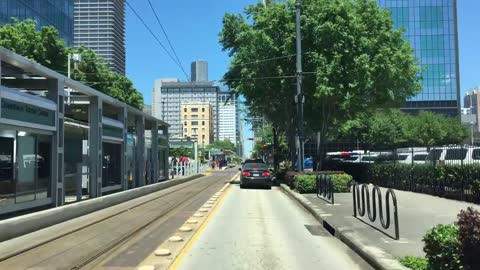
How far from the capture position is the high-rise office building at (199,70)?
57.1 m

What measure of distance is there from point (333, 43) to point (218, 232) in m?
21.3

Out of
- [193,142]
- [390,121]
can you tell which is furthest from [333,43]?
[390,121]

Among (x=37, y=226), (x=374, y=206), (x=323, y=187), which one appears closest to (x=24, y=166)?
(x=37, y=226)

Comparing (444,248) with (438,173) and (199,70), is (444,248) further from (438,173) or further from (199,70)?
(199,70)

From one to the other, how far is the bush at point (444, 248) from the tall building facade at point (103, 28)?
1864cm

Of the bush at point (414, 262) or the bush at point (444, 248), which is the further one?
the bush at point (414, 262)

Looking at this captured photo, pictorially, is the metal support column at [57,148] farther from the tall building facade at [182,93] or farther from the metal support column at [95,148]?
the tall building facade at [182,93]

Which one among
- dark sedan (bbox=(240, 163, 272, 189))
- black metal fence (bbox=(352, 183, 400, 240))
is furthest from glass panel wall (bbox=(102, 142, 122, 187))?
black metal fence (bbox=(352, 183, 400, 240))

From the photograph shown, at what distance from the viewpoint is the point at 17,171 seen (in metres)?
15.3

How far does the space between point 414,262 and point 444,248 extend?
1.27 meters

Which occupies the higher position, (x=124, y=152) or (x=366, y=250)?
(x=124, y=152)

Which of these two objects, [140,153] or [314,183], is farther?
[140,153]

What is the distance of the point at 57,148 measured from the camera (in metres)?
17.0

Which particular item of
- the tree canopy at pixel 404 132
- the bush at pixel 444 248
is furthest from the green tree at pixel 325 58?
the tree canopy at pixel 404 132
